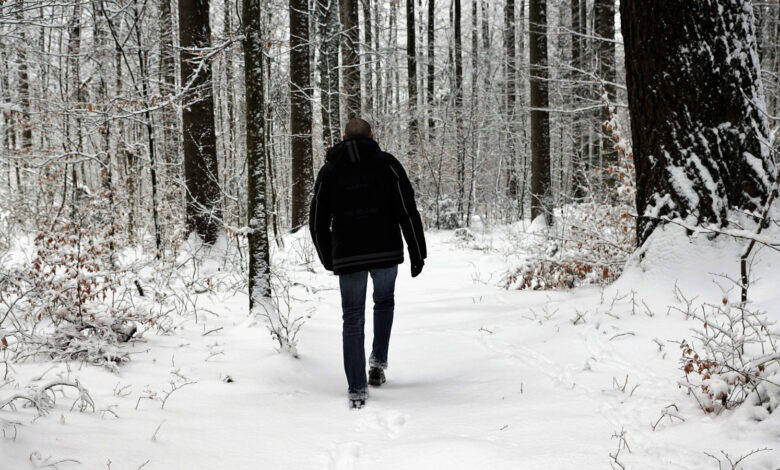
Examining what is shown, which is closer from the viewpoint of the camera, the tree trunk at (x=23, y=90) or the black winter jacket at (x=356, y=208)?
the black winter jacket at (x=356, y=208)

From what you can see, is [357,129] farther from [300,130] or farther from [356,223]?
[300,130]

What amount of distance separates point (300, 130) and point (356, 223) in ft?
30.7

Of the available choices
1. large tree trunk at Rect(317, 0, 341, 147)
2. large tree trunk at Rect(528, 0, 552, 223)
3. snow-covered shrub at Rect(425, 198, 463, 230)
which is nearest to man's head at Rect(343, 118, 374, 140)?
large tree trunk at Rect(317, 0, 341, 147)

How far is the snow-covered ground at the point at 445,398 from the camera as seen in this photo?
2.42 m

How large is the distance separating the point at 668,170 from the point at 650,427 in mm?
2619

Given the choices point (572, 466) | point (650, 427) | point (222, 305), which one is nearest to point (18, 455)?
point (572, 466)

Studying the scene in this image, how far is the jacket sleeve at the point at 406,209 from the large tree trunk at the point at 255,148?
1.97 m

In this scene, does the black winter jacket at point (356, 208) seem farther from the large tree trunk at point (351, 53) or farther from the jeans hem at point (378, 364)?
the large tree trunk at point (351, 53)

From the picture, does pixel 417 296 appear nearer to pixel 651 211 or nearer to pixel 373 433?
pixel 651 211

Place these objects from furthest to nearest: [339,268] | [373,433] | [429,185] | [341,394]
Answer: [429,185], [341,394], [339,268], [373,433]

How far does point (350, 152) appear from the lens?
3639 millimetres

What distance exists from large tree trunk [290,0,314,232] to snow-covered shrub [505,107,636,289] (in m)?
6.52

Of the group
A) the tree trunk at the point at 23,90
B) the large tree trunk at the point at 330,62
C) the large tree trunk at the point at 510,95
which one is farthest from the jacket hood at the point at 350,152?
the large tree trunk at the point at 510,95

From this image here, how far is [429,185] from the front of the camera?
791 inches
